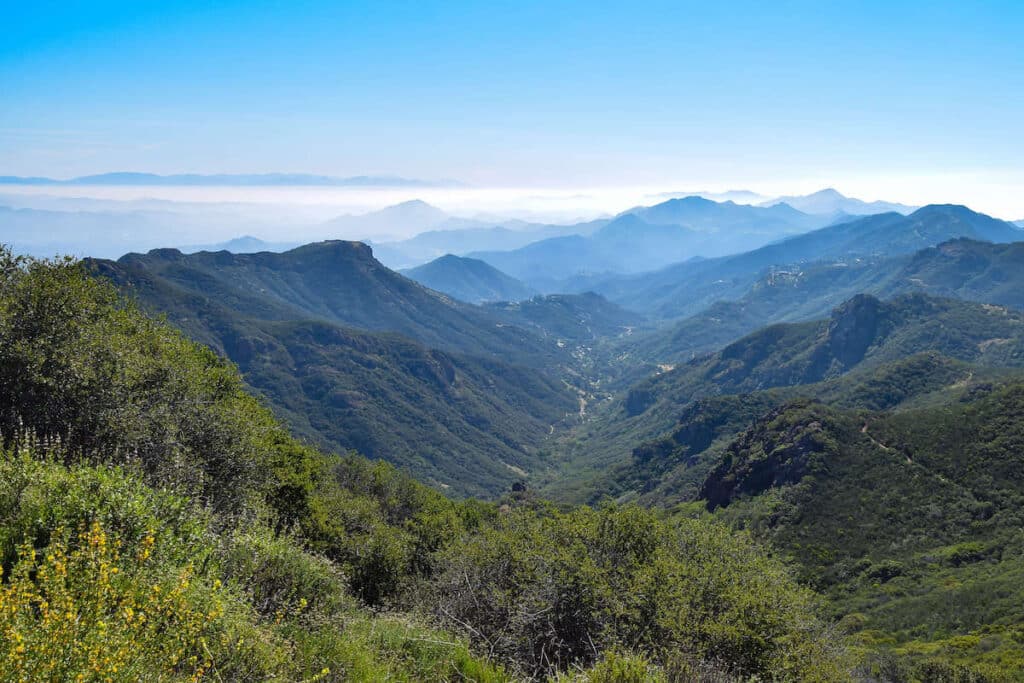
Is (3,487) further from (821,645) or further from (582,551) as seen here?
(821,645)

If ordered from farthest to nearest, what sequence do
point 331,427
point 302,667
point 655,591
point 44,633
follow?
point 331,427
point 655,591
point 302,667
point 44,633

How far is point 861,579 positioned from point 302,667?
215 feet

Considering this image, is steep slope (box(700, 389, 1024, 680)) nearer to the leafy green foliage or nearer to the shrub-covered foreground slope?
the leafy green foliage

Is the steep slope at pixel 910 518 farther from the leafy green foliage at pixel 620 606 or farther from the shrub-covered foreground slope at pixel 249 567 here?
the shrub-covered foreground slope at pixel 249 567

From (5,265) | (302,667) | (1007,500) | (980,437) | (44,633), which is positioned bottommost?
(1007,500)

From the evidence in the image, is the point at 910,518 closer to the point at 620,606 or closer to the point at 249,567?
the point at 620,606

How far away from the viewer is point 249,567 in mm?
12461

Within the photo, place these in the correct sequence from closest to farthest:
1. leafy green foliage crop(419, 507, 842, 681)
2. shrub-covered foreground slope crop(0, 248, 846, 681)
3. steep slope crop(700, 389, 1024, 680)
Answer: shrub-covered foreground slope crop(0, 248, 846, 681), leafy green foliage crop(419, 507, 842, 681), steep slope crop(700, 389, 1024, 680)

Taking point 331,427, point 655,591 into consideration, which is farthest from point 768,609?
point 331,427

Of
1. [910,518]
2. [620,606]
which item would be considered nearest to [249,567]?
[620,606]

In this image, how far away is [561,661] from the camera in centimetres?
1463

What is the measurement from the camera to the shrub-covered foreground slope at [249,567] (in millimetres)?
7949

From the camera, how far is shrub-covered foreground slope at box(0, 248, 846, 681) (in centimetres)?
795

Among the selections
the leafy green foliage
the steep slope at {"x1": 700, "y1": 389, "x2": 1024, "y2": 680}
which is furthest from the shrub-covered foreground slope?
the steep slope at {"x1": 700, "y1": 389, "x2": 1024, "y2": 680}
